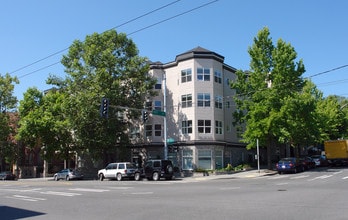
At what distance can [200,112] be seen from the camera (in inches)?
1644

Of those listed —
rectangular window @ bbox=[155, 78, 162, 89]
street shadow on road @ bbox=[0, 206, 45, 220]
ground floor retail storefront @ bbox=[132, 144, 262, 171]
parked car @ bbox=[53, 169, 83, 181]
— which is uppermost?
rectangular window @ bbox=[155, 78, 162, 89]

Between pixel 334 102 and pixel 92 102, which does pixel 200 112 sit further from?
pixel 334 102

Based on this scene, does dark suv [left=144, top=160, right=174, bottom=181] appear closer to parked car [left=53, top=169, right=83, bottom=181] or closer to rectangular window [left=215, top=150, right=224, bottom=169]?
rectangular window [left=215, top=150, right=224, bottom=169]

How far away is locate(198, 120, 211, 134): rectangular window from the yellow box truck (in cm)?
1510

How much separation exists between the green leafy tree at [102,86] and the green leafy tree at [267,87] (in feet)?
36.7

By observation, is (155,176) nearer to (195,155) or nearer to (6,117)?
(195,155)

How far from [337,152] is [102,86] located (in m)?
28.6

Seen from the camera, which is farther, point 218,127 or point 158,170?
point 218,127

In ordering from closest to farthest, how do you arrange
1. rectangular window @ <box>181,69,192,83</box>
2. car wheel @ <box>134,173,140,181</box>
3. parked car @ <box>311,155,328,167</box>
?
car wheel @ <box>134,173,140,181</box>, rectangular window @ <box>181,69,192,83</box>, parked car @ <box>311,155,328,167</box>

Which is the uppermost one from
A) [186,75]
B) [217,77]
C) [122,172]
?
[186,75]

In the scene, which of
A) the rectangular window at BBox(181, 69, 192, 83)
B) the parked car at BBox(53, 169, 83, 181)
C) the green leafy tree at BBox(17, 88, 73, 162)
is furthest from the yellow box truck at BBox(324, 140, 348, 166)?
the green leafy tree at BBox(17, 88, 73, 162)

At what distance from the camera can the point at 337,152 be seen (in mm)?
43469

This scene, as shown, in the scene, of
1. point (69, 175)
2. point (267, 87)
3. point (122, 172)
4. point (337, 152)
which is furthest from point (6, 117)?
point (337, 152)

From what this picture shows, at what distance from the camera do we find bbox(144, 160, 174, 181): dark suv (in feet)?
108
